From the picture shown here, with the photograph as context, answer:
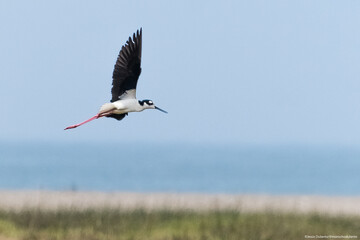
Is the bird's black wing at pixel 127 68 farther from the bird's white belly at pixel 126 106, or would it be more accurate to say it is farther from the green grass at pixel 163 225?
the green grass at pixel 163 225

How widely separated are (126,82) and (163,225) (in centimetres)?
244

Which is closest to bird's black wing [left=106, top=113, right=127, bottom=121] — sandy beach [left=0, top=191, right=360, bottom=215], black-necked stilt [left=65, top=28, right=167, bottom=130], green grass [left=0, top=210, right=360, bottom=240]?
black-necked stilt [left=65, top=28, right=167, bottom=130]

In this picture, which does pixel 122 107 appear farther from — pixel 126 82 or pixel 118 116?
pixel 126 82

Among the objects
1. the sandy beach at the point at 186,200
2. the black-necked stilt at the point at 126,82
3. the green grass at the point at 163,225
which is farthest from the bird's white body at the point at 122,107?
the sandy beach at the point at 186,200

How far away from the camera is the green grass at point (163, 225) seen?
1427cm

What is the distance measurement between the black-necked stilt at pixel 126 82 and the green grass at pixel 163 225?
5.16ft

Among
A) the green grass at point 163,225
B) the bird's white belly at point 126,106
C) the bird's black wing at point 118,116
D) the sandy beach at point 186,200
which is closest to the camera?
the green grass at point 163,225

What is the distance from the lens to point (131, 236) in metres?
14.2

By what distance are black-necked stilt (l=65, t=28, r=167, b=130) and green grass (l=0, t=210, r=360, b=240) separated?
1.57 m

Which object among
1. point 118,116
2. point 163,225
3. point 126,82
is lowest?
point 163,225

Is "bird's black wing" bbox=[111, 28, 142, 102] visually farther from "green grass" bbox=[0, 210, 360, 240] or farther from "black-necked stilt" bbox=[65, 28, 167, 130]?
"green grass" bbox=[0, 210, 360, 240]

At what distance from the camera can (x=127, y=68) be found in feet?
51.3

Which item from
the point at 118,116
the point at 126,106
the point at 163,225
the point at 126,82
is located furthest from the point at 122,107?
the point at 163,225

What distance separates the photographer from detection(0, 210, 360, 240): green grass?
14.3m
